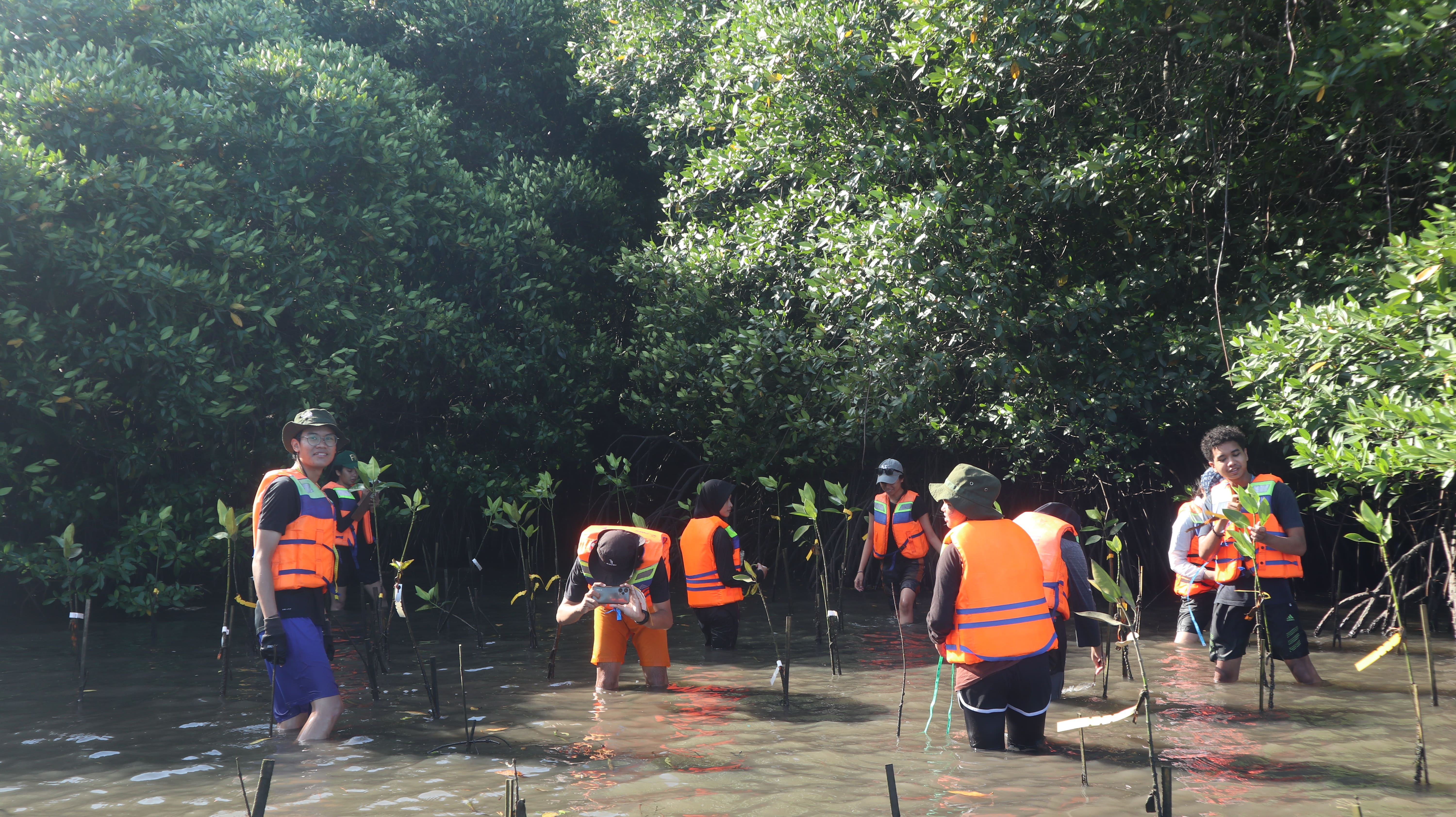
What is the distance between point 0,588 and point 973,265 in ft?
33.1

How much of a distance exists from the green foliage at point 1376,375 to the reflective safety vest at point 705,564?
12.4ft

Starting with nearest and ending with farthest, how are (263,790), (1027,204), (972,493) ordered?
(263,790) < (972,493) < (1027,204)

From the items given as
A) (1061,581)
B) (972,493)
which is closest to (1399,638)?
(1061,581)

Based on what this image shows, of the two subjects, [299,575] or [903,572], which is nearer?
[299,575]

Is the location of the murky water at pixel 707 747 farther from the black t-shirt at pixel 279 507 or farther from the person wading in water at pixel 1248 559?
the black t-shirt at pixel 279 507

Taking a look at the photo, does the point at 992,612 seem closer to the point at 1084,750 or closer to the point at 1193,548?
the point at 1084,750

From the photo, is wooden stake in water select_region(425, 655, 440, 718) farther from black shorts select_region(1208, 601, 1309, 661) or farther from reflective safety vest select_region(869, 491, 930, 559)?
black shorts select_region(1208, 601, 1309, 661)

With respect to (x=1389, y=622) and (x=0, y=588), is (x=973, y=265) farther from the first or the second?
(x=0, y=588)

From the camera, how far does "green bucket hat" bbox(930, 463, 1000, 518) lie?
16.3ft

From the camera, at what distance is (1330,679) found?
269 inches

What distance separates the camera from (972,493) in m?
4.98

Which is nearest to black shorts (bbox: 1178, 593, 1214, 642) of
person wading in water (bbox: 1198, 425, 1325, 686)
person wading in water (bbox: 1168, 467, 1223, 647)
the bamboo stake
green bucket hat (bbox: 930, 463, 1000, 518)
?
person wading in water (bbox: 1168, 467, 1223, 647)

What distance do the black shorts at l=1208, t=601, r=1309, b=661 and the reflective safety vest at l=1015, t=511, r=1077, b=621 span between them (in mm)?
1249

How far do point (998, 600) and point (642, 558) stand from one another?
8.18 feet
